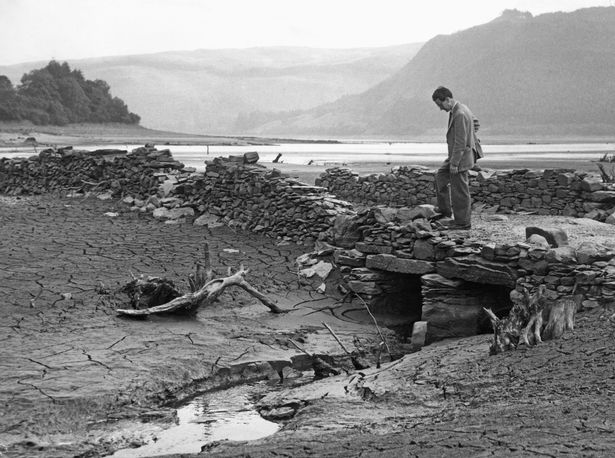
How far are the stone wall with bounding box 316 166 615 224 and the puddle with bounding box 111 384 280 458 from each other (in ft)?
29.0

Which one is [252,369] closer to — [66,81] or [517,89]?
[66,81]

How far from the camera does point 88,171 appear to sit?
24.3 metres

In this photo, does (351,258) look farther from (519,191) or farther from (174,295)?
(519,191)

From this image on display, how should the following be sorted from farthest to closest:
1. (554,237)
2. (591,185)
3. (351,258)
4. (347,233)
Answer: (591,185) < (347,233) < (351,258) < (554,237)

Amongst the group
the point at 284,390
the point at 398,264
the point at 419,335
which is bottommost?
the point at 284,390

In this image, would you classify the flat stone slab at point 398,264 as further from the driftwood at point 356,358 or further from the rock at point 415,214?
the driftwood at point 356,358

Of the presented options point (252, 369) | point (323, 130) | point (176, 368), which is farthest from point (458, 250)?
point (323, 130)

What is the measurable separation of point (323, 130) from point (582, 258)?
17758 cm

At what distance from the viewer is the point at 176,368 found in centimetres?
865

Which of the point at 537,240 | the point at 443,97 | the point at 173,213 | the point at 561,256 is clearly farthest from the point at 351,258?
the point at 173,213

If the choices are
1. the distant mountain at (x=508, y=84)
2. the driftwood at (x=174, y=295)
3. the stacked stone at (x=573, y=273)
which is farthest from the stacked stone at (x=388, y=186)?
the distant mountain at (x=508, y=84)

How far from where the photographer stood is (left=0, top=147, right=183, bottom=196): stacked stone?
72.6 ft

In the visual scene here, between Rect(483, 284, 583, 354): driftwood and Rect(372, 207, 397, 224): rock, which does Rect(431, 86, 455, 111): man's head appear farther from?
Rect(483, 284, 583, 354): driftwood

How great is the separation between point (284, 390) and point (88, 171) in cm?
1753
